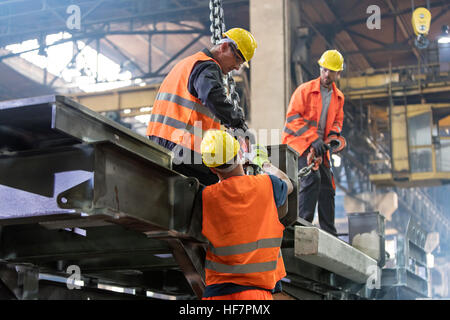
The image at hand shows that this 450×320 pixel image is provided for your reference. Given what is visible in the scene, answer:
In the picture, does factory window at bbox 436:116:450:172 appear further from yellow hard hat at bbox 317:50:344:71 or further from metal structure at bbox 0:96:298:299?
metal structure at bbox 0:96:298:299

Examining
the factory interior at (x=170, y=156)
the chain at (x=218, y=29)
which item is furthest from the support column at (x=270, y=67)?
the chain at (x=218, y=29)

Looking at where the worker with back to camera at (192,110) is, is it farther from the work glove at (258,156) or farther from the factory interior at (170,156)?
the factory interior at (170,156)

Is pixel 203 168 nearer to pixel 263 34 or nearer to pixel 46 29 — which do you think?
pixel 263 34

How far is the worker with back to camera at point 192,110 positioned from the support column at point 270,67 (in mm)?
6066

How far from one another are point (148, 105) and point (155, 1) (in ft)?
8.84

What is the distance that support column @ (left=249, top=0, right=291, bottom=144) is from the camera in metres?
10.6

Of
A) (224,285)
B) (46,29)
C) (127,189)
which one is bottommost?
(224,285)

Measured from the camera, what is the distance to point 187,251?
3830 mm

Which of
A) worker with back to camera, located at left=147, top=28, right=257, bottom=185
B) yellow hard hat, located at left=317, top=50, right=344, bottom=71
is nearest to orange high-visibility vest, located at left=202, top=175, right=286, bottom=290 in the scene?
worker with back to camera, located at left=147, top=28, right=257, bottom=185

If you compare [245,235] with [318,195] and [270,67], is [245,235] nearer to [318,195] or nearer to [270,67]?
[318,195]

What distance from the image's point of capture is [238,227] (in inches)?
138

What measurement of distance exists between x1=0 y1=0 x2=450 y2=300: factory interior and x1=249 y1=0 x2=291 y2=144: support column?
0.02 m

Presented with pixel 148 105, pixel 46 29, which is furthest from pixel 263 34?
pixel 46 29

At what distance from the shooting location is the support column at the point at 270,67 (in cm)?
1060
